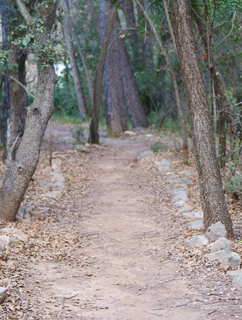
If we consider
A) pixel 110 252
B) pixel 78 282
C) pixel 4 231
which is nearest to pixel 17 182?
pixel 4 231

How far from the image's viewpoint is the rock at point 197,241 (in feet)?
14.6

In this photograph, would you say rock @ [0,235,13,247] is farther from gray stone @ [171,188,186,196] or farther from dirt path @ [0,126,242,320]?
gray stone @ [171,188,186,196]

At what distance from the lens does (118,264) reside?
168 inches

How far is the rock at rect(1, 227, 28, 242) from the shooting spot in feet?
15.0

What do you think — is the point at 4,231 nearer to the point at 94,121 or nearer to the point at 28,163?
the point at 28,163

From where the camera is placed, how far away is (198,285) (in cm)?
358

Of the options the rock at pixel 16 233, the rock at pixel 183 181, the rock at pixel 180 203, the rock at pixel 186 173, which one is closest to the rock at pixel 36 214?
the rock at pixel 16 233

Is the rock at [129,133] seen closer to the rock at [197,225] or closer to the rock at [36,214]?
the rock at [36,214]

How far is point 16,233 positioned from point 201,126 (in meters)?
2.72

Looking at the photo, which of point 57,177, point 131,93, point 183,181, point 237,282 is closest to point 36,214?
point 57,177

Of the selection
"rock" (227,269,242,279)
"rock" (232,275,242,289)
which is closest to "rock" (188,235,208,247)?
"rock" (227,269,242,279)

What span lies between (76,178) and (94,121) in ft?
10.6

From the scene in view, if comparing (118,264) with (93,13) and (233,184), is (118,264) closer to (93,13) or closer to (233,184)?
(233,184)

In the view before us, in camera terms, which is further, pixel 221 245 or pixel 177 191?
pixel 177 191
